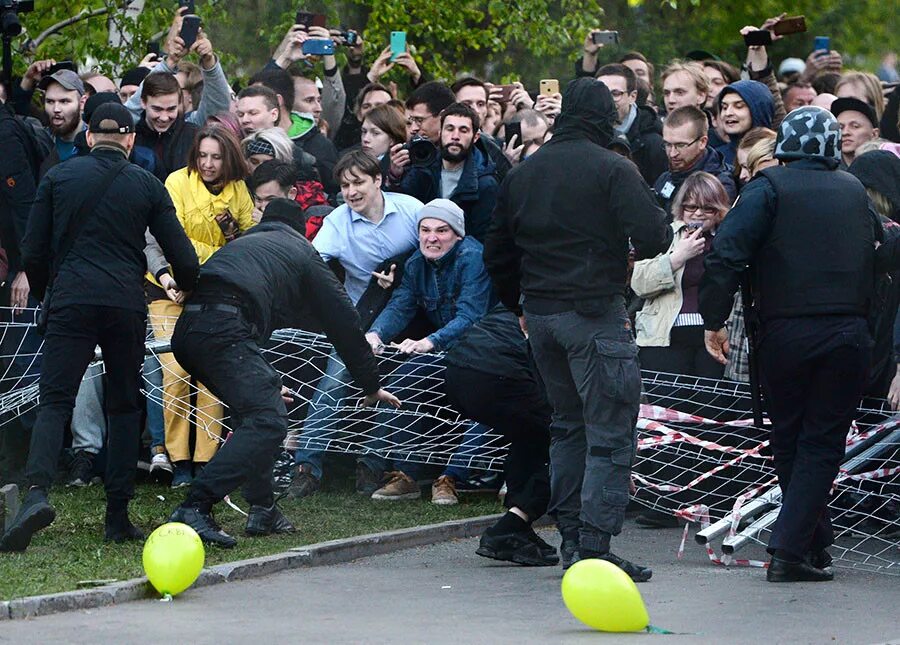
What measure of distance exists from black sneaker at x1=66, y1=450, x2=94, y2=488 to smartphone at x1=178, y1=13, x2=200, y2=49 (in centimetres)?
290

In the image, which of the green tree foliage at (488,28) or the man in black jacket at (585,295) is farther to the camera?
the green tree foliage at (488,28)

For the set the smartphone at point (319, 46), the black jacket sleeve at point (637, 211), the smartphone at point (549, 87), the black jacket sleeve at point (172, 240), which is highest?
the smartphone at point (319, 46)

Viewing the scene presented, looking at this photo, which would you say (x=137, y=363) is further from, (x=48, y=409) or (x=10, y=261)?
(x=10, y=261)

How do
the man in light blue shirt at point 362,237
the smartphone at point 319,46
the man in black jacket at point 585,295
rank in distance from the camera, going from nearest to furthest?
the man in black jacket at point 585,295 → the man in light blue shirt at point 362,237 → the smartphone at point 319,46

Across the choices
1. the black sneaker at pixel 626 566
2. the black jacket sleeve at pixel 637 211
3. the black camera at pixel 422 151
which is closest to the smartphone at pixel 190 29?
the black camera at pixel 422 151

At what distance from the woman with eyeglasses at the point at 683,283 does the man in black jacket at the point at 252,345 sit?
170 centimetres

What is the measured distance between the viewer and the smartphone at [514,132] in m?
11.1

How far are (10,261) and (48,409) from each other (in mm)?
2971

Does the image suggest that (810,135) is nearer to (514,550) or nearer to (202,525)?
(514,550)

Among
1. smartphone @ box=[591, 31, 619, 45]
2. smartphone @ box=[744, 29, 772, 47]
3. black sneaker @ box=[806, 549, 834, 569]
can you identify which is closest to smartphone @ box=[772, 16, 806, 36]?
smartphone @ box=[744, 29, 772, 47]

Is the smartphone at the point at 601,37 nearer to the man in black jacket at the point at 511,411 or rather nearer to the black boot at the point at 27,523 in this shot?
the man in black jacket at the point at 511,411

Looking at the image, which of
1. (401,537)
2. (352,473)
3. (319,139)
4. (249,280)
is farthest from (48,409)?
(319,139)

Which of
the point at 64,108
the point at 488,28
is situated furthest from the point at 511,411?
the point at 488,28

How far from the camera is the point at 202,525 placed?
8.13 metres
